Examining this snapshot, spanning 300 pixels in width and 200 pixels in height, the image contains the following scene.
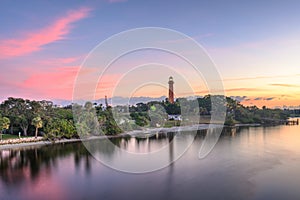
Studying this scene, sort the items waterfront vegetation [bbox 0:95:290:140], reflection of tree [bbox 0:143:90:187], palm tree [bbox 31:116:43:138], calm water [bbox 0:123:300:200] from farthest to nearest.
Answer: waterfront vegetation [bbox 0:95:290:140]
palm tree [bbox 31:116:43:138]
reflection of tree [bbox 0:143:90:187]
calm water [bbox 0:123:300:200]

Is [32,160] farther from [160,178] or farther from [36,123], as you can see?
[160,178]

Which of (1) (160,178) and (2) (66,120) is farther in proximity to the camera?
(2) (66,120)

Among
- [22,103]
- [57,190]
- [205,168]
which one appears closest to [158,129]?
[22,103]

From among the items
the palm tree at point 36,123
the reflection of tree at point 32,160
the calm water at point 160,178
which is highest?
the palm tree at point 36,123

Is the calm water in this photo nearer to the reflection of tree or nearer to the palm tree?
the reflection of tree

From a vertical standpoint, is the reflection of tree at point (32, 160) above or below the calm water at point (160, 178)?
above

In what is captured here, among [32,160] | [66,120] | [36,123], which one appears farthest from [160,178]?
[66,120]

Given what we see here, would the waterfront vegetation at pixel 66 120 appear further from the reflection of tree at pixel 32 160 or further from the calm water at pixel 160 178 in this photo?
the calm water at pixel 160 178

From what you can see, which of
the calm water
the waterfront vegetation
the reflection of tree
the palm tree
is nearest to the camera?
the calm water

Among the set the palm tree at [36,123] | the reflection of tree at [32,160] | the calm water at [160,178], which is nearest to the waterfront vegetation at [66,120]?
the palm tree at [36,123]

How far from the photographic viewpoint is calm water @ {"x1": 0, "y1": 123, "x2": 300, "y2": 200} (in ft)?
35.3

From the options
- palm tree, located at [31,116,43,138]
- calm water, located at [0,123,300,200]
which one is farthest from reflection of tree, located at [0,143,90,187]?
palm tree, located at [31,116,43,138]

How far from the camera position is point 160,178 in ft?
42.6

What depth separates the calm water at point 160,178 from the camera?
10773mm
